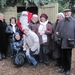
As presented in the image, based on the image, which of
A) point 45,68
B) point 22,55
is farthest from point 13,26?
point 45,68

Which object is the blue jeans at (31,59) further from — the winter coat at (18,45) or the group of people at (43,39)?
the winter coat at (18,45)

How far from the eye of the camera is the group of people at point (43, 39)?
4785mm

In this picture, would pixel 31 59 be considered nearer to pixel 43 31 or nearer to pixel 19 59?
pixel 19 59

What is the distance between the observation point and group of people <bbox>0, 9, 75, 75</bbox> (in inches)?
188

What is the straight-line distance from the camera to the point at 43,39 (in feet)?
18.7

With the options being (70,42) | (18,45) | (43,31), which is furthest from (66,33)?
(18,45)

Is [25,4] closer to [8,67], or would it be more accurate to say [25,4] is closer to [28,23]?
[28,23]

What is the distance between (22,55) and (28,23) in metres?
1.34

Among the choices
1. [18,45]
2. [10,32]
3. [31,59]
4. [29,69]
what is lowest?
[29,69]

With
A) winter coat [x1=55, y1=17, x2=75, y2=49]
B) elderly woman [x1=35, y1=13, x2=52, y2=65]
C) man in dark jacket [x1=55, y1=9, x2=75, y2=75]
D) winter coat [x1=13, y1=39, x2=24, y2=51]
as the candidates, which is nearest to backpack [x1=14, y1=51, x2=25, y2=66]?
winter coat [x1=13, y1=39, x2=24, y2=51]

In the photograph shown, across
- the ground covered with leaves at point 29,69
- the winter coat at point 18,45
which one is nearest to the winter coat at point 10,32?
the winter coat at point 18,45

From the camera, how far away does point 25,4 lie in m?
7.04

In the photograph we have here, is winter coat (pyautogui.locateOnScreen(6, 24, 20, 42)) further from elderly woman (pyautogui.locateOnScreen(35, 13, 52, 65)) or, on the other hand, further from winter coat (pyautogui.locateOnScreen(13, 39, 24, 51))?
elderly woman (pyautogui.locateOnScreen(35, 13, 52, 65))

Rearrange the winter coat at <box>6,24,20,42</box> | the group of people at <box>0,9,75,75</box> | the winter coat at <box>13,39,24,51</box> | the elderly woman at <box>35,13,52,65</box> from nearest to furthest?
the group of people at <box>0,9,75,75</box> < the elderly woman at <box>35,13,52,65</box> < the winter coat at <box>13,39,24,51</box> < the winter coat at <box>6,24,20,42</box>
